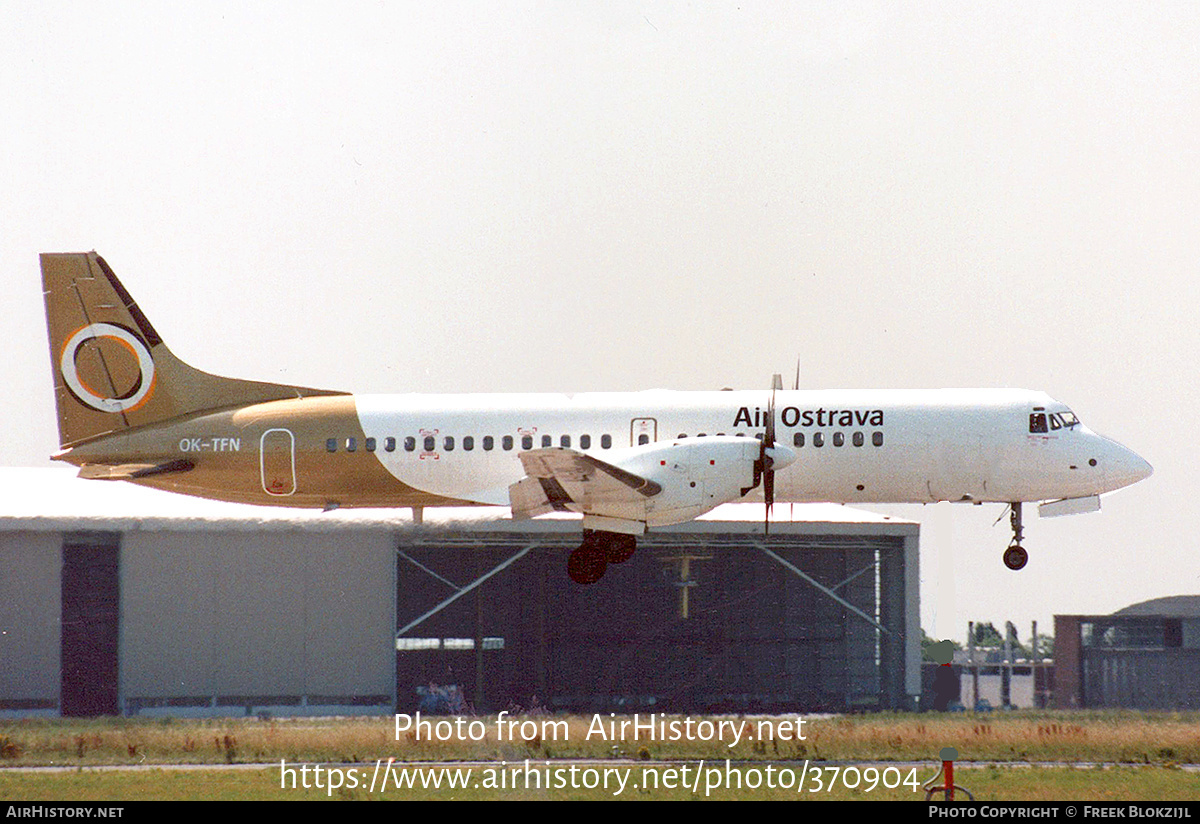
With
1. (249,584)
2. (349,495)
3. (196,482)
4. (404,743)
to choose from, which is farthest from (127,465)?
(249,584)

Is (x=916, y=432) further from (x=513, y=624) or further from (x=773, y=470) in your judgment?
(x=513, y=624)

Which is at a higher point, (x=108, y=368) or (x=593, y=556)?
(x=108, y=368)

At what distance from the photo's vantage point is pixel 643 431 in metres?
31.7

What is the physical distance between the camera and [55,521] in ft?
143

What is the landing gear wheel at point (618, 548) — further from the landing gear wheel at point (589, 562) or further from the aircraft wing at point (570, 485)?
the aircraft wing at point (570, 485)

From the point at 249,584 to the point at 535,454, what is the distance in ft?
59.6

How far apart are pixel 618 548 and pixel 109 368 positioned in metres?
11.6

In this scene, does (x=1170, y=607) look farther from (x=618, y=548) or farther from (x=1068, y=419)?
(x=618, y=548)

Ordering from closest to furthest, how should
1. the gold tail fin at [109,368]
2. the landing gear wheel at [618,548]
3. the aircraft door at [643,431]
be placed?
the aircraft door at [643,431]
the landing gear wheel at [618,548]
the gold tail fin at [109,368]

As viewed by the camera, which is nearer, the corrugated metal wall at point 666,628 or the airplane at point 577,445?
the airplane at point 577,445

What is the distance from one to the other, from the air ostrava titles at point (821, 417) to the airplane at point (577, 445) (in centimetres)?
3

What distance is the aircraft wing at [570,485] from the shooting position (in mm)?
28672

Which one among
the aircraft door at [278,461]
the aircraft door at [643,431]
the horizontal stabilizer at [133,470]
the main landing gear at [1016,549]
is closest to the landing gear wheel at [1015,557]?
the main landing gear at [1016,549]

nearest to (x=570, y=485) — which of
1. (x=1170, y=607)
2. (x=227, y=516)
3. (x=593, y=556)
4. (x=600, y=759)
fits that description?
(x=593, y=556)
